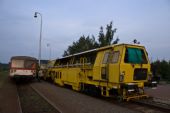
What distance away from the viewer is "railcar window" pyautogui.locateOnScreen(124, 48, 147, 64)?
15094 mm

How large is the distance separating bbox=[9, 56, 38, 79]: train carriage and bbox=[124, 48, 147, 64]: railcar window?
16316 mm

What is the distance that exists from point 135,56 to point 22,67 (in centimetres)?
1679

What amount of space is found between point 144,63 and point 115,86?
2.27 m

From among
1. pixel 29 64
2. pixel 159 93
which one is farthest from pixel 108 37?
pixel 159 93

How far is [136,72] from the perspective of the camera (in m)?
15.2

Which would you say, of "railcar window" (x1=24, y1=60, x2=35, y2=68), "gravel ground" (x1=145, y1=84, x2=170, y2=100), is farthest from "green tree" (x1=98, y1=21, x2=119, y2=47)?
"gravel ground" (x1=145, y1=84, x2=170, y2=100)

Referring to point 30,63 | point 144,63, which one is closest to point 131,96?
point 144,63

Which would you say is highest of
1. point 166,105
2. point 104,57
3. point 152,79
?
point 104,57

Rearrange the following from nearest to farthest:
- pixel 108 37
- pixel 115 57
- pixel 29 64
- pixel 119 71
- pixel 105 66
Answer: pixel 119 71 < pixel 115 57 < pixel 105 66 < pixel 29 64 < pixel 108 37

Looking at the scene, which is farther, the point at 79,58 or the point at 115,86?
the point at 79,58

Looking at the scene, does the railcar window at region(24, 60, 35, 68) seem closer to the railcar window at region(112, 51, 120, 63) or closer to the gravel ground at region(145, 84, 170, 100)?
the gravel ground at region(145, 84, 170, 100)

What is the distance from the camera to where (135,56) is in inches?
609

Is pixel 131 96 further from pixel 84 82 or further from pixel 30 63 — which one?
pixel 30 63

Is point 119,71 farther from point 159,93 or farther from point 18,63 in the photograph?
point 18,63
